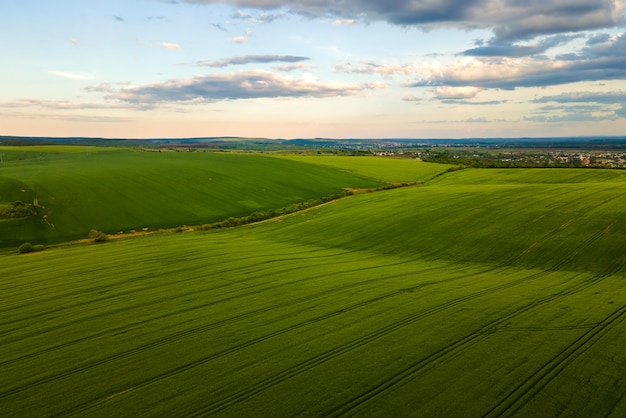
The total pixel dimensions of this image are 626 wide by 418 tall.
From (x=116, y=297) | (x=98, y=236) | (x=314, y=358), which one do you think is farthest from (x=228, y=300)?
(x=98, y=236)

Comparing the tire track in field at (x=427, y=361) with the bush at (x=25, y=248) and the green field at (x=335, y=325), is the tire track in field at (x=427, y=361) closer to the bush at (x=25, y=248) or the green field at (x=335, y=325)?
the green field at (x=335, y=325)

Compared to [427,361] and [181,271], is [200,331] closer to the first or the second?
[427,361]

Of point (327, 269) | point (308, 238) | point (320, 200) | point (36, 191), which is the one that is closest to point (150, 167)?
point (36, 191)

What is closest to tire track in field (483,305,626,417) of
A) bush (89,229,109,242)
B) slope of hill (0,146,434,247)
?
bush (89,229,109,242)

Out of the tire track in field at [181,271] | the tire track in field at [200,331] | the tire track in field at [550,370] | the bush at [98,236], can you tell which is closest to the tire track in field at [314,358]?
the tire track in field at [200,331]

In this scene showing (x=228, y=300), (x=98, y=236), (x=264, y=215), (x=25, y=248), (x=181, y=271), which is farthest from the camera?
(x=264, y=215)

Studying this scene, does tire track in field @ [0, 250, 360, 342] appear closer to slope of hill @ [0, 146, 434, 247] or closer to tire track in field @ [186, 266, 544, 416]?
tire track in field @ [186, 266, 544, 416]

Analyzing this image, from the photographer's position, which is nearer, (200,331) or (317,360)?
(317,360)

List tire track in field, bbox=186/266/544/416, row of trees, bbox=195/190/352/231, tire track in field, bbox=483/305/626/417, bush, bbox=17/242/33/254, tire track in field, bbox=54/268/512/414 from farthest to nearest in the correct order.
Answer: row of trees, bbox=195/190/352/231 < bush, bbox=17/242/33/254 < tire track in field, bbox=54/268/512/414 < tire track in field, bbox=186/266/544/416 < tire track in field, bbox=483/305/626/417
